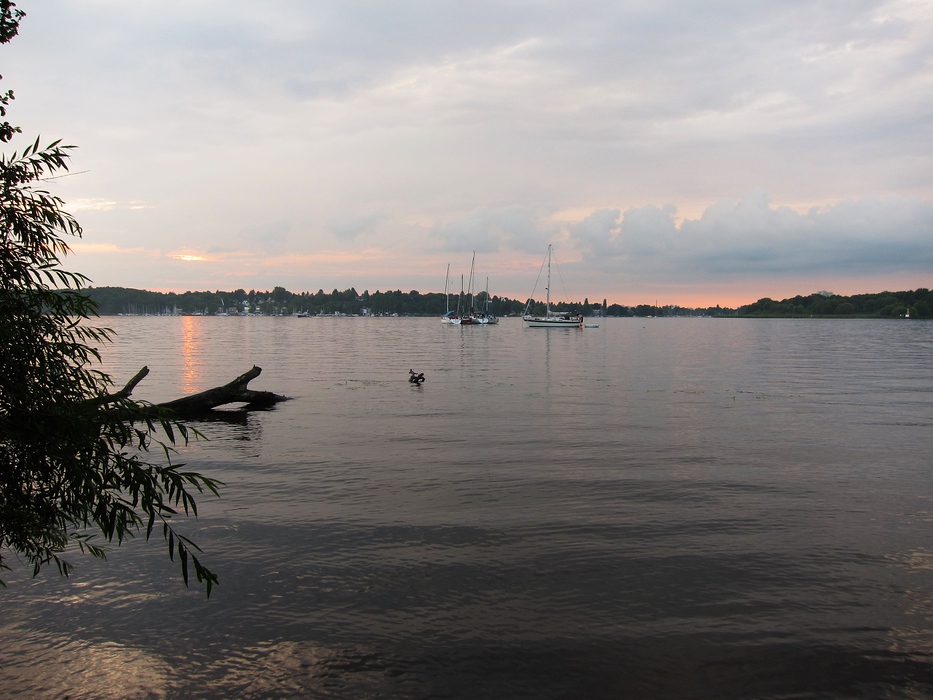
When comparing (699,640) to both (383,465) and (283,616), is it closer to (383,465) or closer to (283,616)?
(283,616)

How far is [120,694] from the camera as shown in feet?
27.2

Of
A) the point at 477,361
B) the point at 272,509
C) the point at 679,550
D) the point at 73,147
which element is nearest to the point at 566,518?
the point at 679,550

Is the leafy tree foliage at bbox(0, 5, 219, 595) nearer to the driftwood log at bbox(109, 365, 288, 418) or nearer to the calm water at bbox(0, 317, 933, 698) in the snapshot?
the calm water at bbox(0, 317, 933, 698)

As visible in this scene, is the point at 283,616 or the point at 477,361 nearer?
the point at 283,616

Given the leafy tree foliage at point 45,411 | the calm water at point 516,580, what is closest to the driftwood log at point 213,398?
the calm water at point 516,580

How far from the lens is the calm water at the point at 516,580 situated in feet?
29.0

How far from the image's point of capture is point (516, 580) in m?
11.8

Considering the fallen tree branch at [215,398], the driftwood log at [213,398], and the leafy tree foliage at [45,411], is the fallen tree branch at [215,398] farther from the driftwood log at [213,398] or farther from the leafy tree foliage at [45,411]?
the leafy tree foliage at [45,411]

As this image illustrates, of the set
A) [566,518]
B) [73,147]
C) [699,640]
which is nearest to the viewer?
[73,147]

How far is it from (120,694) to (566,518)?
9.56 metres

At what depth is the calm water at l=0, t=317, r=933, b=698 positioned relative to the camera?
885cm

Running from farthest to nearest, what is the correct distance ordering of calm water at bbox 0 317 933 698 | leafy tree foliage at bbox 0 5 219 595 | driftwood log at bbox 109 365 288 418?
driftwood log at bbox 109 365 288 418 < calm water at bbox 0 317 933 698 < leafy tree foliage at bbox 0 5 219 595

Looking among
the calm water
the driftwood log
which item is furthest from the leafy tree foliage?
the driftwood log

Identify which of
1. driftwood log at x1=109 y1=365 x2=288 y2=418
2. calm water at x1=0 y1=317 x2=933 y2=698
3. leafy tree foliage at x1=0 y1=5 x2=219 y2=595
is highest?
leafy tree foliage at x1=0 y1=5 x2=219 y2=595
